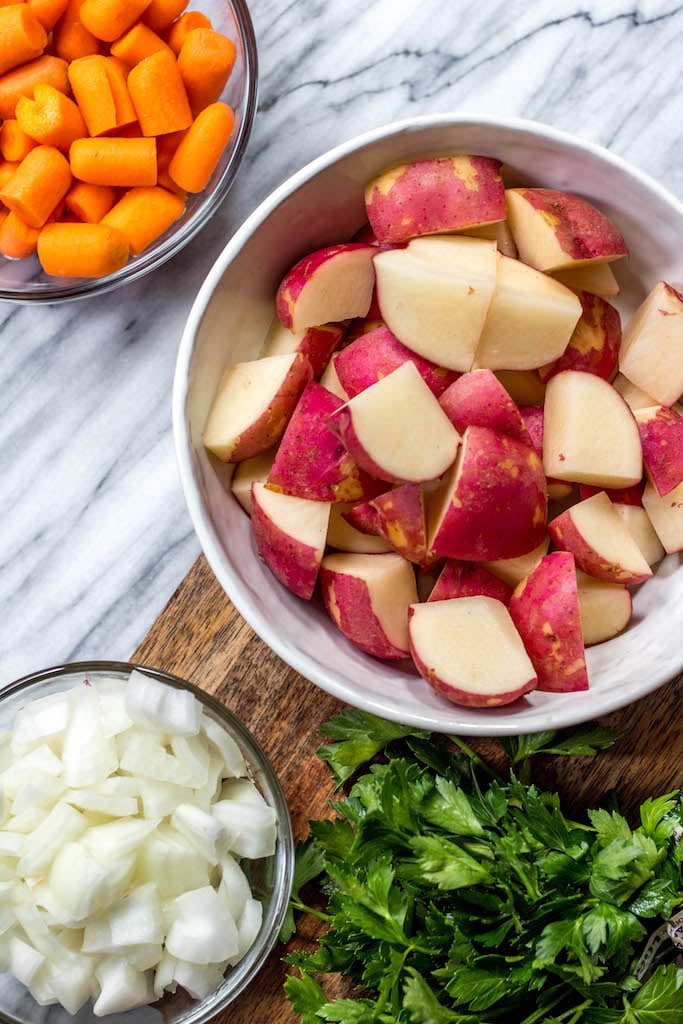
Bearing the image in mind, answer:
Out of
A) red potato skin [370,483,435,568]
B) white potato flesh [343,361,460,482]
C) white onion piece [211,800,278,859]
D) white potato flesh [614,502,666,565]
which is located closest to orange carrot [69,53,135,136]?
white potato flesh [343,361,460,482]

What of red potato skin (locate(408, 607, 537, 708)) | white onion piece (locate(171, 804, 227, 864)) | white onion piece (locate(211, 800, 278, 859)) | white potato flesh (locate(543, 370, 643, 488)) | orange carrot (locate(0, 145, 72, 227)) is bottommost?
white onion piece (locate(211, 800, 278, 859))

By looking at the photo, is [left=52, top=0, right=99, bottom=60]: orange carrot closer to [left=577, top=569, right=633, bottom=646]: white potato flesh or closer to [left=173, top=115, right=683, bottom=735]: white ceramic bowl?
[left=173, top=115, right=683, bottom=735]: white ceramic bowl

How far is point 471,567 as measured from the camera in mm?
1495

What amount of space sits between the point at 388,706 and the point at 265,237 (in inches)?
26.3

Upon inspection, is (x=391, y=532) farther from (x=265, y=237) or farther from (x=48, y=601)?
(x=48, y=601)

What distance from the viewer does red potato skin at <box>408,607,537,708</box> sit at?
4.64ft

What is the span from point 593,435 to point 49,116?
3.05 feet

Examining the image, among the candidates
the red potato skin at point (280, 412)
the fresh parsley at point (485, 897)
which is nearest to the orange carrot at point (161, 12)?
the red potato skin at point (280, 412)

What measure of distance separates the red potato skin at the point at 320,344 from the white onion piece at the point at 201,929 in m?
0.79

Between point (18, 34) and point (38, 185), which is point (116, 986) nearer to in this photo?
point (38, 185)

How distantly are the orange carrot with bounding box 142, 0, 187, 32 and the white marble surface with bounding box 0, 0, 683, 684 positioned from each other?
7.1 inches

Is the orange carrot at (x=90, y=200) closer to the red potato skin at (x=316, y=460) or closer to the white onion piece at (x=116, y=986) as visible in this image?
the red potato skin at (x=316, y=460)

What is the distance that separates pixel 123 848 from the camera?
5.08 feet

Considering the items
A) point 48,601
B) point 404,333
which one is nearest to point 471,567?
point 404,333
